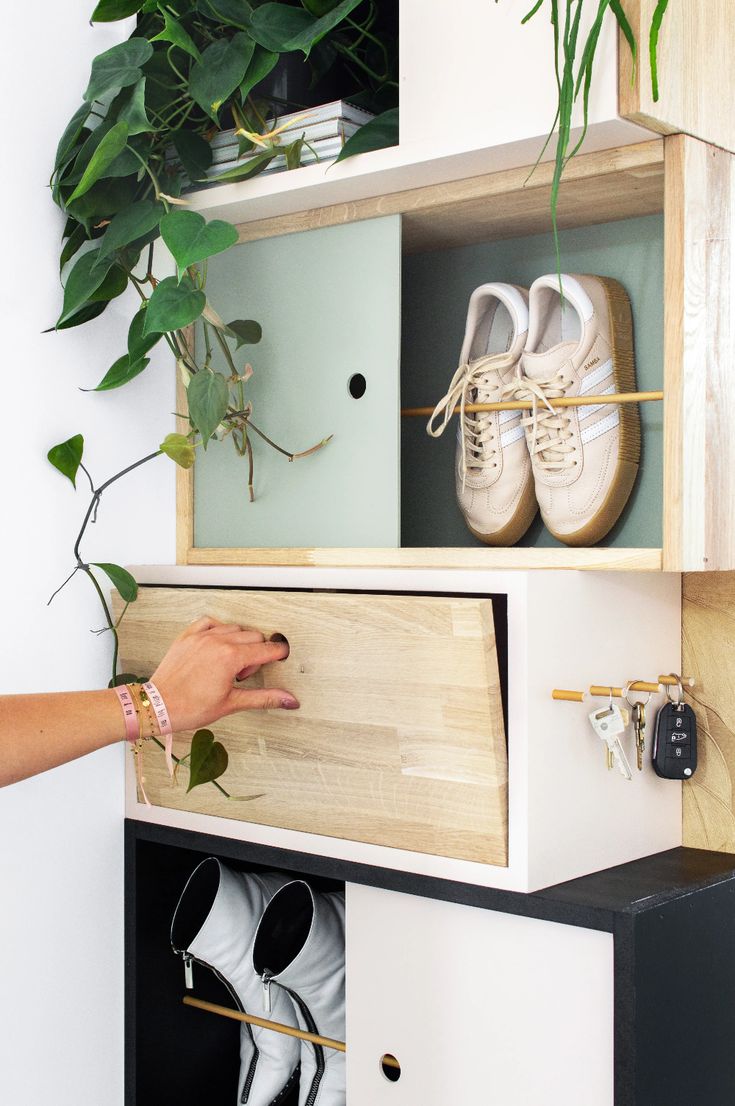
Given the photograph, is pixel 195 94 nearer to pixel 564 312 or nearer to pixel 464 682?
pixel 564 312

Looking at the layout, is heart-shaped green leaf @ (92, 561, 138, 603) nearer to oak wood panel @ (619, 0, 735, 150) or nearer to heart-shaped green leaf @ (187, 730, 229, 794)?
heart-shaped green leaf @ (187, 730, 229, 794)

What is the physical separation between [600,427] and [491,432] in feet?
0.45

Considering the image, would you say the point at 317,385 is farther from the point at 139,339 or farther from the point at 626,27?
the point at 626,27

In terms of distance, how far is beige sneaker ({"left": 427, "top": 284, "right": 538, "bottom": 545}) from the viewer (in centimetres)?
140

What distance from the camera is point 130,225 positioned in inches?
57.1

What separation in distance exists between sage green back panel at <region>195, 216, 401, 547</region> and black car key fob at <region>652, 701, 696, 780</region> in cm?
38

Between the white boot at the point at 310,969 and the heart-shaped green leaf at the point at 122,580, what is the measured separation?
44 cm

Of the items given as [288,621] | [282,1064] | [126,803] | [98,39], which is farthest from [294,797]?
[98,39]

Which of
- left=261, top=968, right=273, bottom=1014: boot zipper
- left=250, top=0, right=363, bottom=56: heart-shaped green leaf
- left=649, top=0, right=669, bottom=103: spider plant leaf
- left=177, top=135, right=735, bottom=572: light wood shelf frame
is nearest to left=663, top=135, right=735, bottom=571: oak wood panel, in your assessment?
left=177, top=135, right=735, bottom=572: light wood shelf frame

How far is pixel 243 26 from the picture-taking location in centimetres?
137

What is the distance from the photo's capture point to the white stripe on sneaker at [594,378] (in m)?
1.34

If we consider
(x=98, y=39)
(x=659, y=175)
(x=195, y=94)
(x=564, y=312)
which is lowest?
(x=564, y=312)

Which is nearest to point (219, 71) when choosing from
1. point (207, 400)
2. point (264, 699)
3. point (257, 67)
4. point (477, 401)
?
point (257, 67)

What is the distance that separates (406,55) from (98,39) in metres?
0.53
